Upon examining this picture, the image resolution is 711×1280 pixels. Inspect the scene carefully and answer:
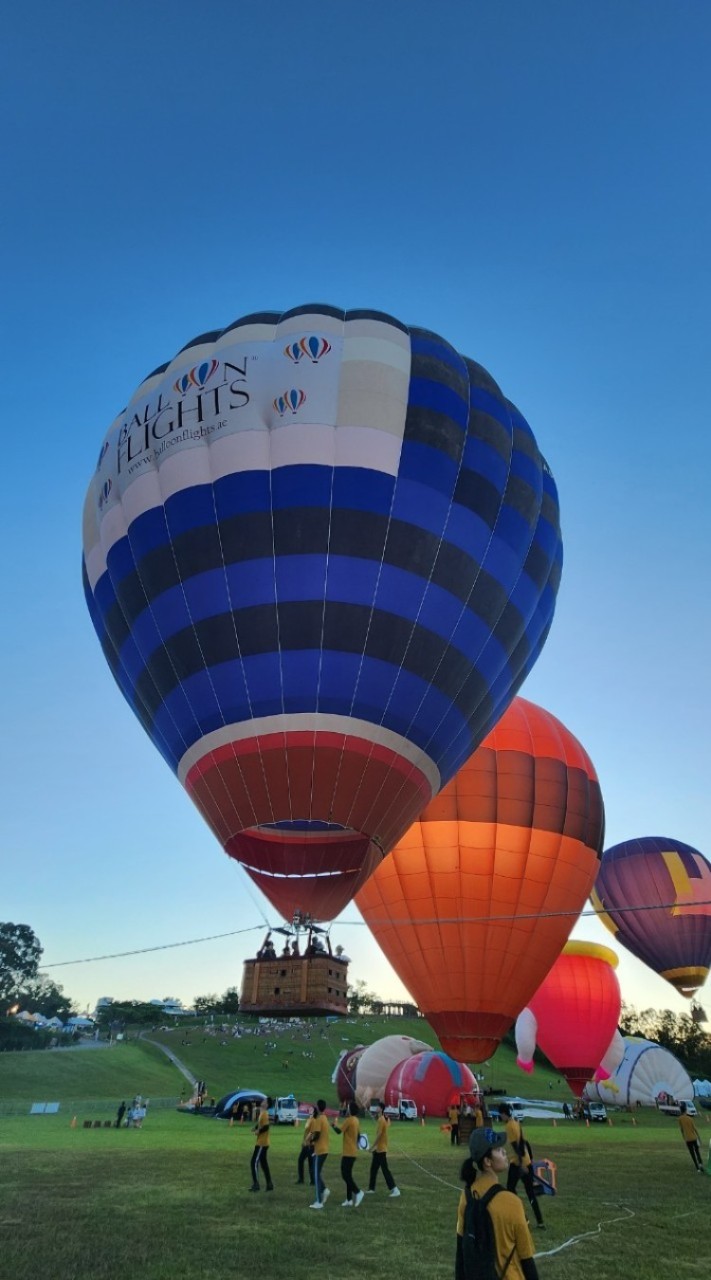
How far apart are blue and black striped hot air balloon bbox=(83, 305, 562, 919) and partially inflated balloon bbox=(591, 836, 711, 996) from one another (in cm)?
2060

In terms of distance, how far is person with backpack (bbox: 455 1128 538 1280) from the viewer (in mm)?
3545

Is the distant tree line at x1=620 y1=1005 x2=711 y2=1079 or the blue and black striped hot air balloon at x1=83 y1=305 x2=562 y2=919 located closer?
the blue and black striped hot air balloon at x1=83 y1=305 x2=562 y2=919

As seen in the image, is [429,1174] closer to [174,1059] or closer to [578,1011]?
[578,1011]

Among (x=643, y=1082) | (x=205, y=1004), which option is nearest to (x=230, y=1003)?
(x=205, y=1004)

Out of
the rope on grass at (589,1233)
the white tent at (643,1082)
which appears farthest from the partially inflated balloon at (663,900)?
the rope on grass at (589,1233)

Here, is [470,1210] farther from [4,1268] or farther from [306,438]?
[306,438]

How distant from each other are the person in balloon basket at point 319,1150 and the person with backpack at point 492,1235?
192 inches

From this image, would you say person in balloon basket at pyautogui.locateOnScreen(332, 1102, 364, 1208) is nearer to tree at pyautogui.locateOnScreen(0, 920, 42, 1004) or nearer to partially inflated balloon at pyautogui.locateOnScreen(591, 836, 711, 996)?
partially inflated balloon at pyautogui.locateOnScreen(591, 836, 711, 996)

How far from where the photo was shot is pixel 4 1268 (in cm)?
537

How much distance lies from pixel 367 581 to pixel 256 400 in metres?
3.03

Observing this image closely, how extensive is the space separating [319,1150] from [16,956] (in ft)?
306

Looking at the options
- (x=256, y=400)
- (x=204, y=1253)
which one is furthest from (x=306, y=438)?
(x=204, y=1253)

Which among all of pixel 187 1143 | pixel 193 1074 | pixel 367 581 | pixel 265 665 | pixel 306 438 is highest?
pixel 306 438

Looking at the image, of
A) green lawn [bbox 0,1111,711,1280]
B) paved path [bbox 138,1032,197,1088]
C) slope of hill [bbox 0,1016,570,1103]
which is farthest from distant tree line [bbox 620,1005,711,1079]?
green lawn [bbox 0,1111,711,1280]
